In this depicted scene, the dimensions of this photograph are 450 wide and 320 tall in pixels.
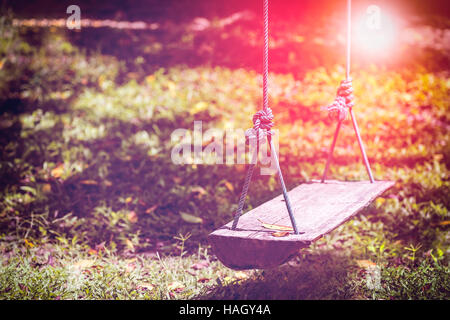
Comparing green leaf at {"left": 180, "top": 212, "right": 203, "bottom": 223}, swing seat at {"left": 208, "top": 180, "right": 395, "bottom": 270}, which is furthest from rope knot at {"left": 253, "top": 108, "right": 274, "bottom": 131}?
green leaf at {"left": 180, "top": 212, "right": 203, "bottom": 223}

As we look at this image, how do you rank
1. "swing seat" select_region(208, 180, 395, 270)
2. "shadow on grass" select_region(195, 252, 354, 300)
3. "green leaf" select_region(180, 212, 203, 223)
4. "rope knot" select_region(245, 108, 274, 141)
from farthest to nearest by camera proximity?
1. "green leaf" select_region(180, 212, 203, 223)
2. "shadow on grass" select_region(195, 252, 354, 300)
3. "rope knot" select_region(245, 108, 274, 141)
4. "swing seat" select_region(208, 180, 395, 270)

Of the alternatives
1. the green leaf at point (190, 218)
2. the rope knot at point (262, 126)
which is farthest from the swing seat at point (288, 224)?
the green leaf at point (190, 218)

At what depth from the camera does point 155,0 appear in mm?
7395

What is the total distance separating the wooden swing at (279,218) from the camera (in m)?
1.91

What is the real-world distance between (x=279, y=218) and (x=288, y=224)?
114 mm

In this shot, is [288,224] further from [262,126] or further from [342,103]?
[342,103]

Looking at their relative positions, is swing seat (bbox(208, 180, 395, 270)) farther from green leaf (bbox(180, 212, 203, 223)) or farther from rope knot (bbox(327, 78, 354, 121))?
green leaf (bbox(180, 212, 203, 223))

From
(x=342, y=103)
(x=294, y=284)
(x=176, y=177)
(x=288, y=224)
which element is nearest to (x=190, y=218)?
(x=176, y=177)

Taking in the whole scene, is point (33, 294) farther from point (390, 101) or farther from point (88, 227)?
point (390, 101)

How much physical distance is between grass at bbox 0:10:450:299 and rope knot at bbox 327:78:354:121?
929 mm

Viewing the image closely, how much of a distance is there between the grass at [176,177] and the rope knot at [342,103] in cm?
93

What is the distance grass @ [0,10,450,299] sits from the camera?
257 centimetres

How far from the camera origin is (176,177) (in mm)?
3854

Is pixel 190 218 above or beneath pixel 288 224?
beneath
